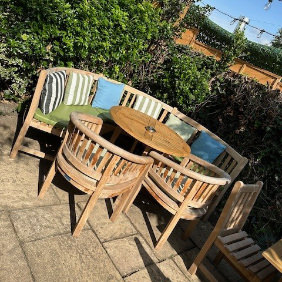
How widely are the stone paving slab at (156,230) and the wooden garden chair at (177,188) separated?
0.14m

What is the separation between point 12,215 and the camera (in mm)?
2545

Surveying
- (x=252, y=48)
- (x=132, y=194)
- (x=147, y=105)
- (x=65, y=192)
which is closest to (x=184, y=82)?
(x=147, y=105)

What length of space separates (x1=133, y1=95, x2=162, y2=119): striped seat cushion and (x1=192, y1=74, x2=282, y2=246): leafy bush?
1.26 meters

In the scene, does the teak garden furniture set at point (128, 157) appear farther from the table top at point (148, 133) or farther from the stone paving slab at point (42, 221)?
the stone paving slab at point (42, 221)

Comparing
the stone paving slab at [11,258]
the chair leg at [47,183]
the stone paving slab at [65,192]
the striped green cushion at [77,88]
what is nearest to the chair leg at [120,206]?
the stone paving slab at [65,192]

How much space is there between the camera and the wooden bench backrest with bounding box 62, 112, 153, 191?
7.65 ft

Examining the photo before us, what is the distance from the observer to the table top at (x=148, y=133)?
10.6 ft

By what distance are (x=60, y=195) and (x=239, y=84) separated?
3.76 metres

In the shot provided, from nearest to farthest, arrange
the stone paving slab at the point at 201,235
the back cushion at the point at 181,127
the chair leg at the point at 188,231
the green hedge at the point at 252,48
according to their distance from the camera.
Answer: the chair leg at the point at 188,231, the stone paving slab at the point at 201,235, the back cushion at the point at 181,127, the green hedge at the point at 252,48

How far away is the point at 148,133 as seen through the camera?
136 inches

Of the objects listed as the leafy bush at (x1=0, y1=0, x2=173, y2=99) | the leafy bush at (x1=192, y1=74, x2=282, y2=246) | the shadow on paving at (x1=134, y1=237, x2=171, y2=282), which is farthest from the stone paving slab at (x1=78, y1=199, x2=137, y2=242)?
the leafy bush at (x1=0, y1=0, x2=173, y2=99)

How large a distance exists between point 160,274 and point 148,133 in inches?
64.3

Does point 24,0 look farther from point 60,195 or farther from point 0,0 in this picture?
point 60,195

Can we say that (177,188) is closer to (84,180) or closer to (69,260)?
(84,180)
